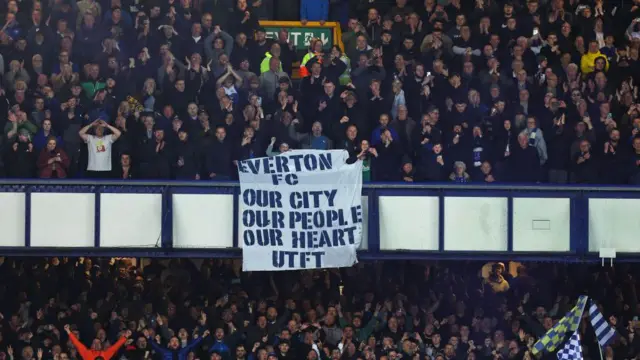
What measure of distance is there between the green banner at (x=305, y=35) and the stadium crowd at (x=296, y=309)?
4.82 m

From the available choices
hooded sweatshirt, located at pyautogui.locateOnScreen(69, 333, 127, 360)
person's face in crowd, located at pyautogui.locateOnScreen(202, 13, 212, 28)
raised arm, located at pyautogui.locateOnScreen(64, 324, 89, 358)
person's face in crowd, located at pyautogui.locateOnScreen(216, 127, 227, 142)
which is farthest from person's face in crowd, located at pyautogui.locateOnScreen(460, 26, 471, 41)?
raised arm, located at pyautogui.locateOnScreen(64, 324, 89, 358)

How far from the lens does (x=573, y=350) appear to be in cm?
2606

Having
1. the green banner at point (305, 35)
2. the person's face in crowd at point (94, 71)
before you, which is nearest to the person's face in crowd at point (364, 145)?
the green banner at point (305, 35)

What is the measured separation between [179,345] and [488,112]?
21.1 feet

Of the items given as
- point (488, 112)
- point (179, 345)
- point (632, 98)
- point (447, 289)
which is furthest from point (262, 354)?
point (632, 98)

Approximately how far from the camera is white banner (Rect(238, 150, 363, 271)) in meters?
25.9

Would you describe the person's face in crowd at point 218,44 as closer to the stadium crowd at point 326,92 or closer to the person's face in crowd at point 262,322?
the stadium crowd at point 326,92

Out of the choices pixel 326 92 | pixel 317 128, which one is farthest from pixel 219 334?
pixel 326 92

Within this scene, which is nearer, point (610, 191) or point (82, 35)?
point (610, 191)

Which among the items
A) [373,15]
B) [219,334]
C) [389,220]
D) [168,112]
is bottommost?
[219,334]

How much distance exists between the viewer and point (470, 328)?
27328 mm

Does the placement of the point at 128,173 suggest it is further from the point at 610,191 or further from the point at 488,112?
the point at 610,191

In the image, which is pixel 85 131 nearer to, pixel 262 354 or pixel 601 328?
pixel 262 354

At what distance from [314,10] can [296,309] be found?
6.81 meters
